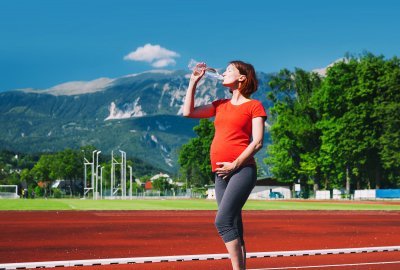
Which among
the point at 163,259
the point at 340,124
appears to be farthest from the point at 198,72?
the point at 340,124

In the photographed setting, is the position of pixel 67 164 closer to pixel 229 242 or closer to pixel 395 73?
pixel 395 73

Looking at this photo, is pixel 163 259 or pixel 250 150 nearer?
pixel 250 150

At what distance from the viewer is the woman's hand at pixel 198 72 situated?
251 inches

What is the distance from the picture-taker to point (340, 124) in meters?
65.8

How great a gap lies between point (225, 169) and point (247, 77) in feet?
3.13

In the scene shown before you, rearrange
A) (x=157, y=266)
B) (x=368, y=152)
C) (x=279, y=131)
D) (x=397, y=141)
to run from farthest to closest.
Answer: (x=279, y=131)
(x=368, y=152)
(x=397, y=141)
(x=157, y=266)

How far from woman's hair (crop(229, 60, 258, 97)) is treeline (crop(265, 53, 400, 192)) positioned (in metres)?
56.0

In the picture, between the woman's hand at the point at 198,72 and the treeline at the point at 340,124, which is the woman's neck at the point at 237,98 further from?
the treeline at the point at 340,124

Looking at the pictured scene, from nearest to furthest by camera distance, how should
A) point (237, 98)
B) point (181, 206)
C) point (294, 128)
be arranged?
point (237, 98)
point (181, 206)
point (294, 128)

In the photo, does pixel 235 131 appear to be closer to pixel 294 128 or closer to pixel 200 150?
pixel 294 128

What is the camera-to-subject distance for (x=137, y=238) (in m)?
15.5

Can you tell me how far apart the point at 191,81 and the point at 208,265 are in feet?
13.0

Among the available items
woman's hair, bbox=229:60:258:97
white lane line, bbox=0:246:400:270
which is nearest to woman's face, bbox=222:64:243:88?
woman's hair, bbox=229:60:258:97

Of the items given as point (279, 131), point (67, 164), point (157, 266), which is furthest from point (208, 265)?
point (67, 164)
